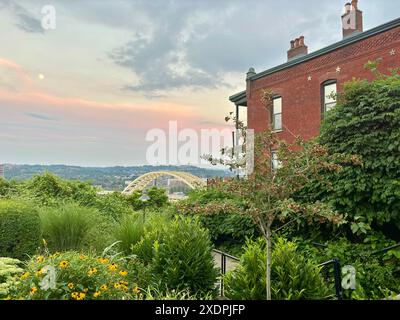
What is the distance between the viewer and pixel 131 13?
5156 mm

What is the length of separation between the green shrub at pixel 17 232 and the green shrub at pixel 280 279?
3.19 metres

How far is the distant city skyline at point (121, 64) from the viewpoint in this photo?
199 inches

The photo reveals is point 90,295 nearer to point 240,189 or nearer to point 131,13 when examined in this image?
point 240,189

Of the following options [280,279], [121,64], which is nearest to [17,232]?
[280,279]

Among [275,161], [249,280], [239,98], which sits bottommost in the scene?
[249,280]

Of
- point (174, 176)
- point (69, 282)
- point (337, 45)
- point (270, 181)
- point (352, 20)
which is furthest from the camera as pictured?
point (352, 20)

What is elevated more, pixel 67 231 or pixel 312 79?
pixel 312 79

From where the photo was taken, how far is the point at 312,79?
14250 millimetres

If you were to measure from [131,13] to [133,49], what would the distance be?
1.61 m

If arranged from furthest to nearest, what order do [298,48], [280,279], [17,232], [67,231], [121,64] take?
[298,48]
[121,64]
[67,231]
[17,232]
[280,279]

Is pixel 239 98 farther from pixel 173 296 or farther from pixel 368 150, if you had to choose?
pixel 173 296

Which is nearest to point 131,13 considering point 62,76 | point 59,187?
point 62,76

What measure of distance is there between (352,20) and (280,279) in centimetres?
1395

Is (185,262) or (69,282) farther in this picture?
(185,262)
